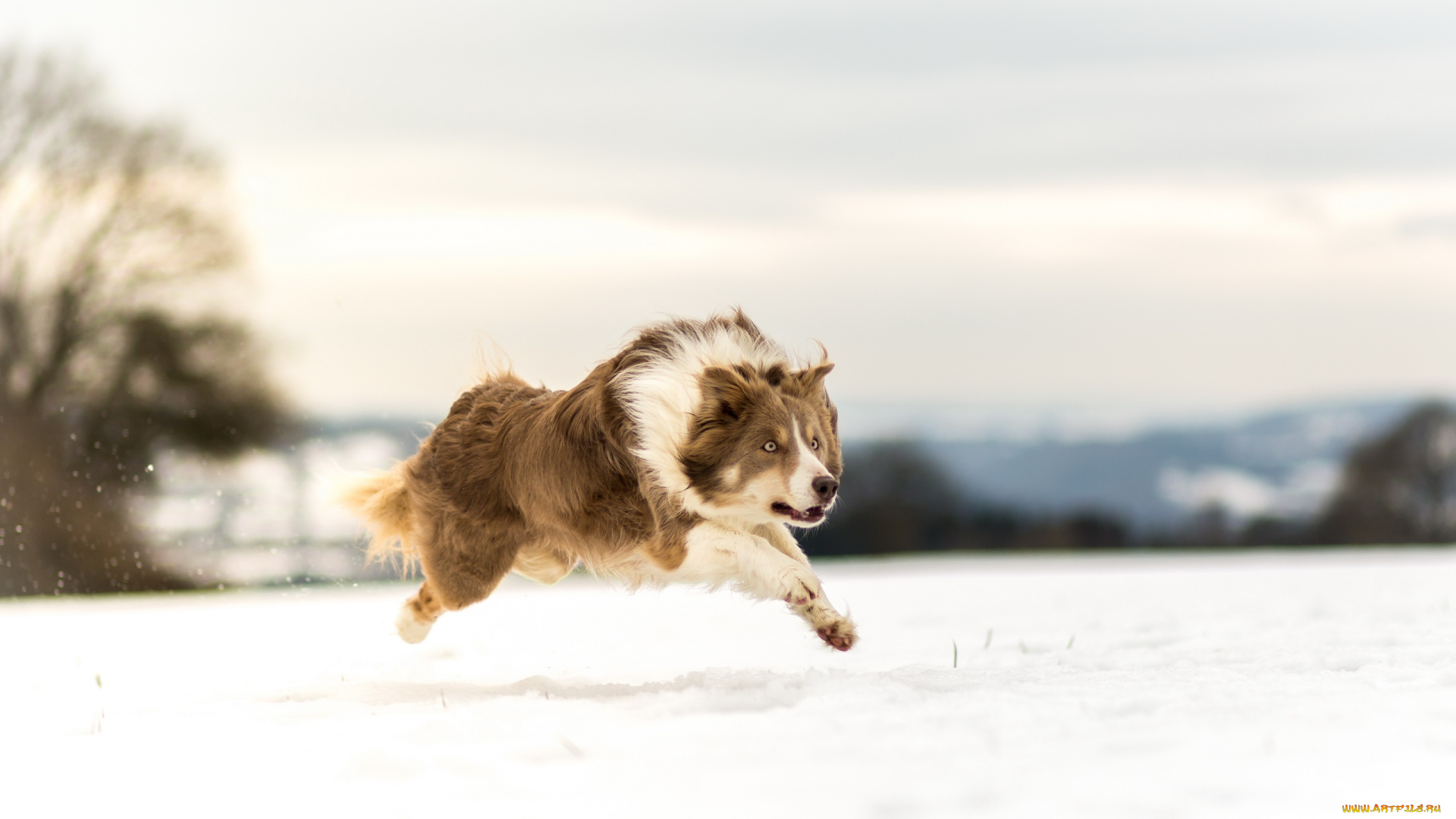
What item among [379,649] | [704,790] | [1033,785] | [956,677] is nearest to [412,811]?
[704,790]

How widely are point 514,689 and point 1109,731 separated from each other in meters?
2.50

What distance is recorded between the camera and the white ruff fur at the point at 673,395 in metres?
4.81

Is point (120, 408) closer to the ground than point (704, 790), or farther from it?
farther from it

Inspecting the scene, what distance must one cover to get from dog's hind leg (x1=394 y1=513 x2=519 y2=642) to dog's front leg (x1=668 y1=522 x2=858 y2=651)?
39.0 inches

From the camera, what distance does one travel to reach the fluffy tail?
596cm

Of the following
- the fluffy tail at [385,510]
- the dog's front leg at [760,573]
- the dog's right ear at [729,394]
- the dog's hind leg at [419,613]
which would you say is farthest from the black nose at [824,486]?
the fluffy tail at [385,510]

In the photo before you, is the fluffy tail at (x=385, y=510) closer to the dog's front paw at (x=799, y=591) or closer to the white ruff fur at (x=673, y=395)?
the white ruff fur at (x=673, y=395)

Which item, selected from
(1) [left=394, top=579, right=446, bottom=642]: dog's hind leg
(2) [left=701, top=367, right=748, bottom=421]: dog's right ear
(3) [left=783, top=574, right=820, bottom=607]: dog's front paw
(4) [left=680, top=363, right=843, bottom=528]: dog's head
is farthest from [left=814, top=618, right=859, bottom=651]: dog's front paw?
(1) [left=394, top=579, right=446, bottom=642]: dog's hind leg

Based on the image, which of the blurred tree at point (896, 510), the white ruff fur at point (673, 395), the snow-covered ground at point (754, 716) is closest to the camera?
the snow-covered ground at point (754, 716)

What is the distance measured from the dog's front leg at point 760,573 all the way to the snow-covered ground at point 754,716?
0.22 meters

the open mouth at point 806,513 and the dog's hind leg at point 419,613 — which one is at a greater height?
the open mouth at point 806,513

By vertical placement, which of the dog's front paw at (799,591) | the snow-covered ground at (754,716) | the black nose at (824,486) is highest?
the black nose at (824,486)

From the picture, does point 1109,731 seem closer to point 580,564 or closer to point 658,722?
point 658,722

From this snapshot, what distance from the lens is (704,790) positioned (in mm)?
3111
